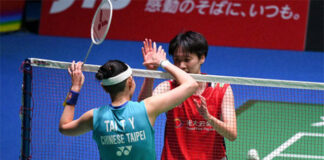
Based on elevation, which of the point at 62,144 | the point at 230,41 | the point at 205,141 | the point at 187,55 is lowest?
the point at 62,144

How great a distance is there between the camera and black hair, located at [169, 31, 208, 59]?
3699 mm

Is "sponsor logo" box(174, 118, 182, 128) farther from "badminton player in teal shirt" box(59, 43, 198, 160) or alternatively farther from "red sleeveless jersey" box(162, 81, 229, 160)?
"badminton player in teal shirt" box(59, 43, 198, 160)

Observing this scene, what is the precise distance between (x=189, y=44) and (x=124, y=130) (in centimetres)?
99

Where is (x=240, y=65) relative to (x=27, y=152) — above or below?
above

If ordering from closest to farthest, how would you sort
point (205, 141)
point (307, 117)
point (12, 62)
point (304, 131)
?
point (205, 141), point (304, 131), point (307, 117), point (12, 62)

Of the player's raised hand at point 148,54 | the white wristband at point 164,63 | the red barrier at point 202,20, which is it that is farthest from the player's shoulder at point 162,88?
the red barrier at point 202,20

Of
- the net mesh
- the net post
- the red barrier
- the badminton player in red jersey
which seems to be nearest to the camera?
the badminton player in red jersey

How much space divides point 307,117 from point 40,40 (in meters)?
8.44

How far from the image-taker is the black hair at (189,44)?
3699 millimetres

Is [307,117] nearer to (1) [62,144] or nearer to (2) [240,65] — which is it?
(2) [240,65]

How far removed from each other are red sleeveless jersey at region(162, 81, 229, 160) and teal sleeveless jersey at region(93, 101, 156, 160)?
2.02 ft

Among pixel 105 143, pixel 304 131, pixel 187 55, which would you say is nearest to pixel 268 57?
pixel 304 131

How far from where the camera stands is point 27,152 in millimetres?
4191

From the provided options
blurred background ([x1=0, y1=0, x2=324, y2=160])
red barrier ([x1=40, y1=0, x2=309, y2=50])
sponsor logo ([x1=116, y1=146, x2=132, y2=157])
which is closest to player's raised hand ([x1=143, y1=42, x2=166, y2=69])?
sponsor logo ([x1=116, y1=146, x2=132, y2=157])
